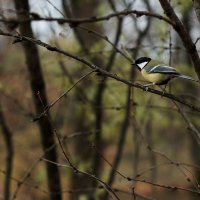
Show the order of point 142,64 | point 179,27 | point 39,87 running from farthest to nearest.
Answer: point 39,87, point 142,64, point 179,27

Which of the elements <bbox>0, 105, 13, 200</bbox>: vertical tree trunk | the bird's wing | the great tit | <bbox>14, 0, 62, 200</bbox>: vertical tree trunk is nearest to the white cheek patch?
the great tit

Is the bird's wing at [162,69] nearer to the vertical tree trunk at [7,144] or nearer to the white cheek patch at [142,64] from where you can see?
the white cheek patch at [142,64]

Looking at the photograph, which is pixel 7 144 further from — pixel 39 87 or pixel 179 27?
pixel 179 27

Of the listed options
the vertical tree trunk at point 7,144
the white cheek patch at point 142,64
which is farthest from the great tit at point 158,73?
the vertical tree trunk at point 7,144

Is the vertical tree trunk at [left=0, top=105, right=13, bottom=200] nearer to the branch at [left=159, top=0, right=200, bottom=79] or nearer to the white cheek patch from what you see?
the white cheek patch

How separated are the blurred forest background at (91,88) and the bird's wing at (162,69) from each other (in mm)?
71

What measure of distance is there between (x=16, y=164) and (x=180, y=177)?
671cm

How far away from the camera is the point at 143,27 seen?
265 inches

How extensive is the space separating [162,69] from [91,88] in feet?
13.5

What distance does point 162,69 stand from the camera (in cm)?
292

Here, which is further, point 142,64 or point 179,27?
point 142,64

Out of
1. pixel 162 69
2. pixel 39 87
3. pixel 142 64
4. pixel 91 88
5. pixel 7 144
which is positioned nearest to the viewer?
pixel 162 69

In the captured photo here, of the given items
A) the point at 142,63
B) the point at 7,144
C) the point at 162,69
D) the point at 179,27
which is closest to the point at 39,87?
the point at 142,63

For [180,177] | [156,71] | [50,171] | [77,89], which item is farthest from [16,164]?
[156,71]
